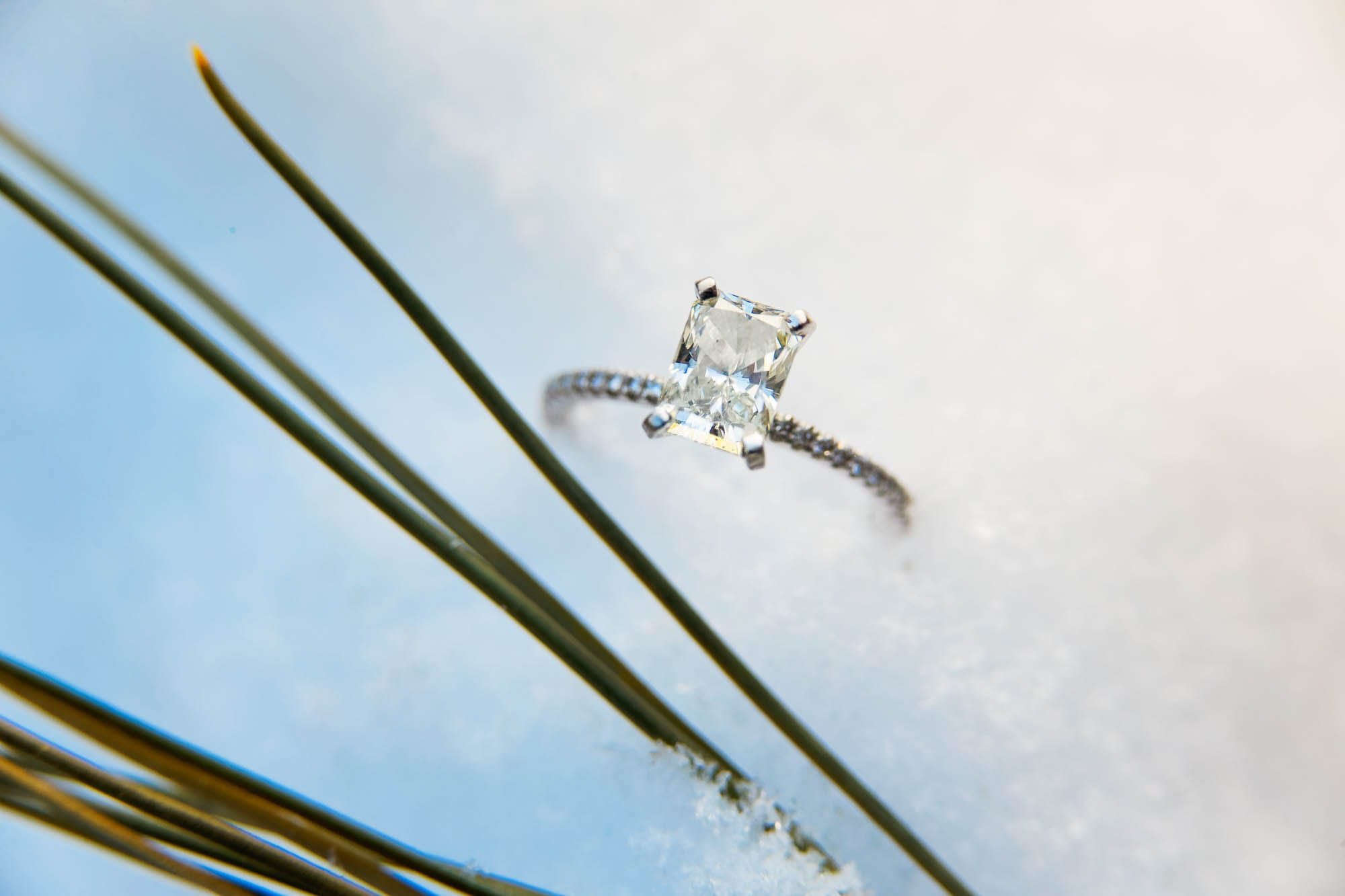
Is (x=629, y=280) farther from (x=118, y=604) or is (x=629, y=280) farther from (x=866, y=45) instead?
(x=118, y=604)

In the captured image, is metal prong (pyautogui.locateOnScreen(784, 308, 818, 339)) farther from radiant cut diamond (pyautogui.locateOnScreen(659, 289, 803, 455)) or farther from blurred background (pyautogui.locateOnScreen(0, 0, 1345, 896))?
blurred background (pyautogui.locateOnScreen(0, 0, 1345, 896))

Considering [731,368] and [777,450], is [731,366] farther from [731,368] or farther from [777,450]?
[777,450]

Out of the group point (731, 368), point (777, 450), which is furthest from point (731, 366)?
point (777, 450)

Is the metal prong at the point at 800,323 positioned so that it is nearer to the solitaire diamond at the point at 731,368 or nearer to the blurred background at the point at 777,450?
the solitaire diamond at the point at 731,368

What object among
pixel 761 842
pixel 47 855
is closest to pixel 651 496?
pixel 761 842

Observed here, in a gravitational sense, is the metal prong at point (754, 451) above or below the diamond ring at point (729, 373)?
below

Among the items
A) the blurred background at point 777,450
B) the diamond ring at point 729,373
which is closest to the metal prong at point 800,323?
the diamond ring at point 729,373
